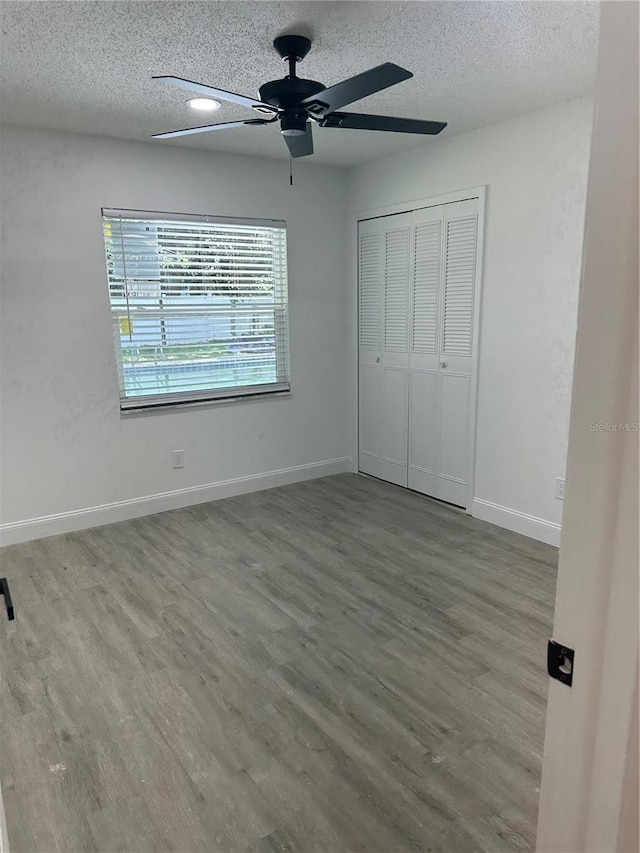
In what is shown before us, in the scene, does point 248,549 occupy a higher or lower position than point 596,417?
lower

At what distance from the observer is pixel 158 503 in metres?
4.14

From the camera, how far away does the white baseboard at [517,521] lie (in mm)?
3473

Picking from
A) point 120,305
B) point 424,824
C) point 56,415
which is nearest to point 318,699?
point 424,824

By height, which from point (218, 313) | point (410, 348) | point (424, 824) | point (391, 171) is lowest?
point (424, 824)

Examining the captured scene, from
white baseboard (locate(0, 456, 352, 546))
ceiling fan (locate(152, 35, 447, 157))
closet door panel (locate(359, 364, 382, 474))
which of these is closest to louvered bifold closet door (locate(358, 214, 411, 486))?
closet door panel (locate(359, 364, 382, 474))

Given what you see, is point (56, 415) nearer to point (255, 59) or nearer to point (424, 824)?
point (255, 59)

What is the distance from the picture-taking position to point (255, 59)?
7.89ft

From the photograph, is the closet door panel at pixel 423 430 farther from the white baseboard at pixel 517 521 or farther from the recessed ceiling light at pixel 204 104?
the recessed ceiling light at pixel 204 104

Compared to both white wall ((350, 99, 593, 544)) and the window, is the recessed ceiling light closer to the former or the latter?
the window

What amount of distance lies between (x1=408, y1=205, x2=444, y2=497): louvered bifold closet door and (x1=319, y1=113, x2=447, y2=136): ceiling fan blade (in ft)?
5.05

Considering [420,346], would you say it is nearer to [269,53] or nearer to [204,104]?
[204,104]

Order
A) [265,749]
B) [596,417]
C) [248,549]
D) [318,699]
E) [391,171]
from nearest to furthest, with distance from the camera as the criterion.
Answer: [596,417], [265,749], [318,699], [248,549], [391,171]

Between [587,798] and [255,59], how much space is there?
108 inches

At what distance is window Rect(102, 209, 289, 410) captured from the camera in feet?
12.5
